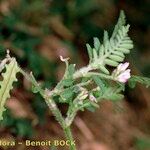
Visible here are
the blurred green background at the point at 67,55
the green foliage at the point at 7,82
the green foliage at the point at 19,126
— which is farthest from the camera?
the blurred green background at the point at 67,55

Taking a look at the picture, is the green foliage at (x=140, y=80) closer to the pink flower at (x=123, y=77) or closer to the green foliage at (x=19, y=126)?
the pink flower at (x=123, y=77)

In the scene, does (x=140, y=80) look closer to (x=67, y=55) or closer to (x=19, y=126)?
(x=19, y=126)

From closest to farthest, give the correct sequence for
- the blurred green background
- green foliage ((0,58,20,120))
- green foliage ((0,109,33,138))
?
green foliage ((0,58,20,120))
green foliage ((0,109,33,138))
the blurred green background

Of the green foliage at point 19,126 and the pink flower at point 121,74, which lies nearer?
the pink flower at point 121,74

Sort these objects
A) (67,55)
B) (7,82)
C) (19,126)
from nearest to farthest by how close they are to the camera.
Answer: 1. (7,82)
2. (19,126)
3. (67,55)

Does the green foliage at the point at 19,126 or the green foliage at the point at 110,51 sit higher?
the green foliage at the point at 19,126

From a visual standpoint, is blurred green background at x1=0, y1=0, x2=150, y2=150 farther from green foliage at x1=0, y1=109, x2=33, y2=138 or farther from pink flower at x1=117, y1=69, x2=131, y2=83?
pink flower at x1=117, y1=69, x2=131, y2=83

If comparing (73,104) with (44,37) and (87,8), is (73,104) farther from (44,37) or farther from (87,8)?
(87,8)

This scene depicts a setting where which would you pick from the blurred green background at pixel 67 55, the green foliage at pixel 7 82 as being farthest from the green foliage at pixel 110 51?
the blurred green background at pixel 67 55

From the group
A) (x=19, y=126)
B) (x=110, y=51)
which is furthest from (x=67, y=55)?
(x=110, y=51)

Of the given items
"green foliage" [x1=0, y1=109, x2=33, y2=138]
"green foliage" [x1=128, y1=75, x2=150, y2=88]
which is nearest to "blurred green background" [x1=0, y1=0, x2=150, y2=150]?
"green foliage" [x1=0, y1=109, x2=33, y2=138]
